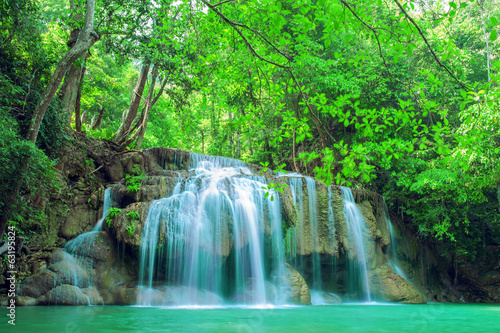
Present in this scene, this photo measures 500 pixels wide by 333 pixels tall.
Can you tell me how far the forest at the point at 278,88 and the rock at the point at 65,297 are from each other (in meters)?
1.83

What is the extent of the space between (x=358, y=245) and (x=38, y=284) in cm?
1022

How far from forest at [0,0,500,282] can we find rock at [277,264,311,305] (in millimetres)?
2764

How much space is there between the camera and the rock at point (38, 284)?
7602 mm

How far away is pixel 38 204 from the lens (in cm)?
923

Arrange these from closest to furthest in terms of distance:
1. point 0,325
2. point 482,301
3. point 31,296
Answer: point 0,325 → point 31,296 → point 482,301

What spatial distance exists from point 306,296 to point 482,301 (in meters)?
10.6

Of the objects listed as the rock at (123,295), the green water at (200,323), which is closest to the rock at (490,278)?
the green water at (200,323)

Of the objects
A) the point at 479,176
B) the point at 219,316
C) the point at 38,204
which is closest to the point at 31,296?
the point at 38,204

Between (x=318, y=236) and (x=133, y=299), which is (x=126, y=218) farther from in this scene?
(x=318, y=236)

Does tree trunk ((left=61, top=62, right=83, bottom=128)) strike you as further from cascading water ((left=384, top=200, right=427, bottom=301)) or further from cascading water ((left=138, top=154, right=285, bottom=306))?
cascading water ((left=384, top=200, right=427, bottom=301))

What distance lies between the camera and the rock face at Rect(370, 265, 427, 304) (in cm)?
1155

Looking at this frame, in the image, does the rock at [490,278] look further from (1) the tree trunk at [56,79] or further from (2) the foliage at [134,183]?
(1) the tree trunk at [56,79]

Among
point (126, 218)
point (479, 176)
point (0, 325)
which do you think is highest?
point (479, 176)

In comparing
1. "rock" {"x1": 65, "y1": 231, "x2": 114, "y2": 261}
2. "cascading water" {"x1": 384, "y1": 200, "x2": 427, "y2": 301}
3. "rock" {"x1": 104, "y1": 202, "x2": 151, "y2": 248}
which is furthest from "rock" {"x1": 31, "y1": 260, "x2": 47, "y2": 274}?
"cascading water" {"x1": 384, "y1": 200, "x2": 427, "y2": 301}
